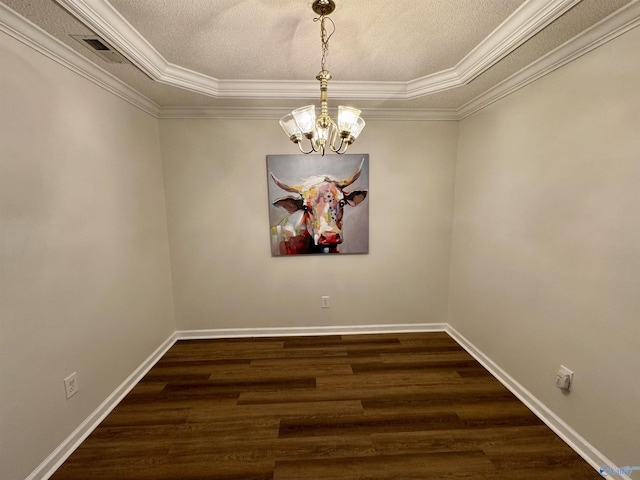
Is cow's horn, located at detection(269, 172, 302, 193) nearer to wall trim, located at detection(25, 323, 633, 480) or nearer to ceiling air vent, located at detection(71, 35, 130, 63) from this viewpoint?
ceiling air vent, located at detection(71, 35, 130, 63)

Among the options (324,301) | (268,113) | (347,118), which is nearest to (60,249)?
(347,118)

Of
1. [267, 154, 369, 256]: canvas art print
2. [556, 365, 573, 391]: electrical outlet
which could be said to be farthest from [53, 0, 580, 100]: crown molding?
[556, 365, 573, 391]: electrical outlet

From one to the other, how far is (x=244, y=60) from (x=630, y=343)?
116 inches

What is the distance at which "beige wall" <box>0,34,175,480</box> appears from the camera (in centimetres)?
135

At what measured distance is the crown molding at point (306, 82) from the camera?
1394 millimetres

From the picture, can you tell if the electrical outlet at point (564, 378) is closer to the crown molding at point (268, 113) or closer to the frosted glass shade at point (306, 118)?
the frosted glass shade at point (306, 118)

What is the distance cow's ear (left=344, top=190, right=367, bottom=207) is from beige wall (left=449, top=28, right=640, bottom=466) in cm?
112

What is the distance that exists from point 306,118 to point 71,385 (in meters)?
2.19

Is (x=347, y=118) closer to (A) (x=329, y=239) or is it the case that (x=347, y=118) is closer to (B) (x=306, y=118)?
(B) (x=306, y=118)

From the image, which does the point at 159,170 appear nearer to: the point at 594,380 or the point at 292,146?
the point at 292,146

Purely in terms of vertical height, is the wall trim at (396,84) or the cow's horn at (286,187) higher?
the wall trim at (396,84)

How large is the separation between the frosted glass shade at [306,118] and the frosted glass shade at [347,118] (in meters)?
0.15

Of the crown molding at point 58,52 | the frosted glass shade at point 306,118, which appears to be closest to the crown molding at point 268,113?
the crown molding at point 58,52

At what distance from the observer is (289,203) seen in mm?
2811
